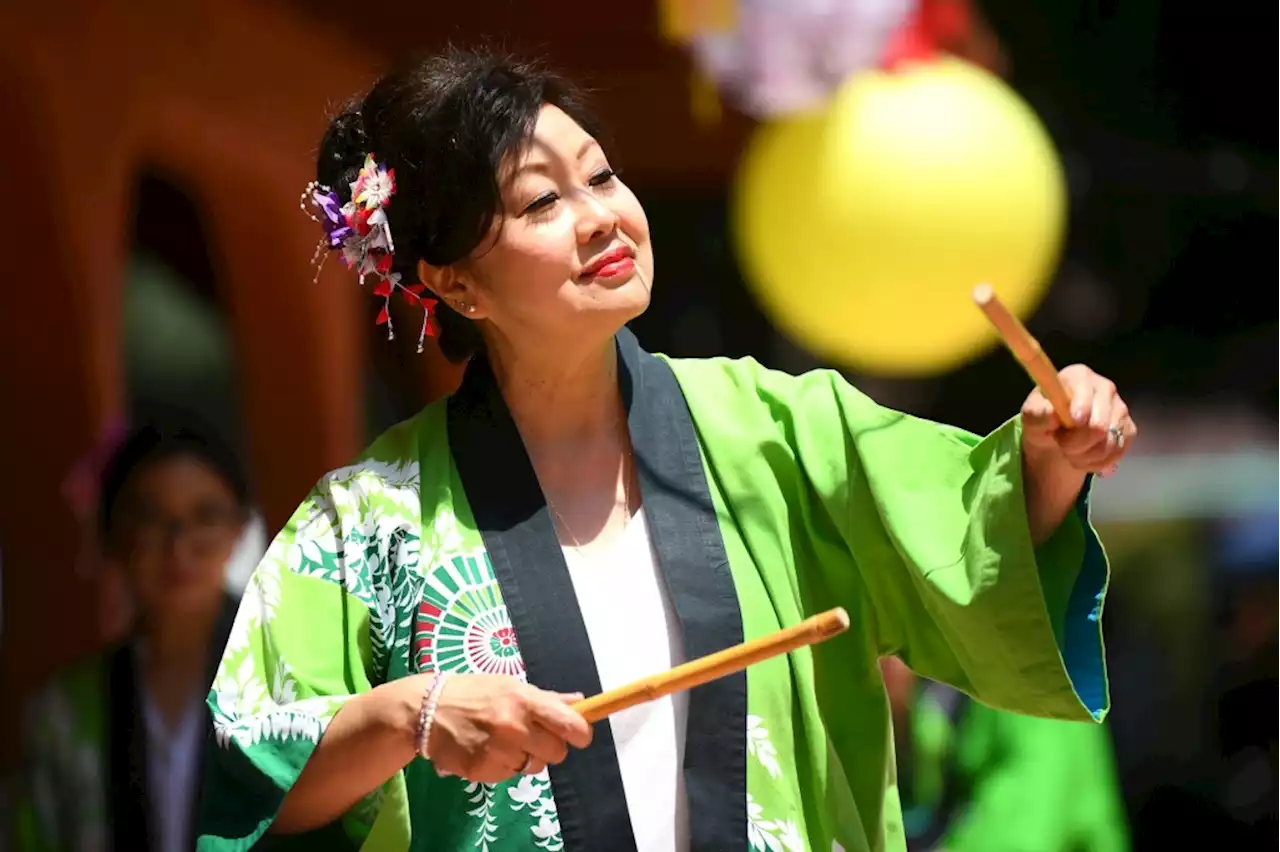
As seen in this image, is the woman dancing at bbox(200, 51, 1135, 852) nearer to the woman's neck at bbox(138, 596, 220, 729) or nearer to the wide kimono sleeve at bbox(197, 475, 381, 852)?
the wide kimono sleeve at bbox(197, 475, 381, 852)

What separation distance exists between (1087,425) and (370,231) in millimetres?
689

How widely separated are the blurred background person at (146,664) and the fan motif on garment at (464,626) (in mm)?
1346

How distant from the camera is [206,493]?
9.57 feet

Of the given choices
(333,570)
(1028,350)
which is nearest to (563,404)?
(333,570)

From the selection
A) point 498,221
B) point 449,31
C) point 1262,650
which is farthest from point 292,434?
point 498,221

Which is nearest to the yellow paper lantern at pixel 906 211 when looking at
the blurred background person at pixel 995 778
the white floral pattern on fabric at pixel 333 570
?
the blurred background person at pixel 995 778

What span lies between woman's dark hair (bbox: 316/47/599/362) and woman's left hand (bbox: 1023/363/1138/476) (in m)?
0.51

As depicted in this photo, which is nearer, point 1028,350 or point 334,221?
point 1028,350

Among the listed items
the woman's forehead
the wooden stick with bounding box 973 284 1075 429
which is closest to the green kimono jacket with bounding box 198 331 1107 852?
the wooden stick with bounding box 973 284 1075 429

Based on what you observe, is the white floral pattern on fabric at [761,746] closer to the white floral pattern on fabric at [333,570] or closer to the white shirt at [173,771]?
the white floral pattern on fabric at [333,570]

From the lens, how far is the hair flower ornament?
1715mm

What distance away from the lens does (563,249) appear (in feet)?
5.31

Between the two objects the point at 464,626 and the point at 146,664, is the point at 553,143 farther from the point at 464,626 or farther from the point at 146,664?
the point at 146,664

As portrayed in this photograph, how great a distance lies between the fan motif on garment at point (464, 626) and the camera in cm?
159
